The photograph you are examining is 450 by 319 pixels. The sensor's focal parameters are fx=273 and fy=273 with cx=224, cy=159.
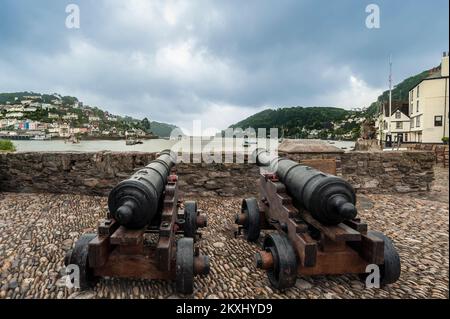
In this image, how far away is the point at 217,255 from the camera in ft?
11.2

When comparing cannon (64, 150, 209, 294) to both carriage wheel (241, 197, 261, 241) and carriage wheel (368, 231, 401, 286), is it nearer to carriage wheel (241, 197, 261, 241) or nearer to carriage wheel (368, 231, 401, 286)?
carriage wheel (241, 197, 261, 241)

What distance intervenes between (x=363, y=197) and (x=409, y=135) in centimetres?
4416

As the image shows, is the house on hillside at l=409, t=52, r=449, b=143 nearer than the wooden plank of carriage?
No

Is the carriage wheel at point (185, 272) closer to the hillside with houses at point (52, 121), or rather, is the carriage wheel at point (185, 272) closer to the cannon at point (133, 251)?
the cannon at point (133, 251)

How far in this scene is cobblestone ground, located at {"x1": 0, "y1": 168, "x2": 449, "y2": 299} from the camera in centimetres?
255

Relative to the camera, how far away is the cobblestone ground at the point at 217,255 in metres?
2.55

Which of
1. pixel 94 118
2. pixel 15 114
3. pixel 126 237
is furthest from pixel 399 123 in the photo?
pixel 15 114

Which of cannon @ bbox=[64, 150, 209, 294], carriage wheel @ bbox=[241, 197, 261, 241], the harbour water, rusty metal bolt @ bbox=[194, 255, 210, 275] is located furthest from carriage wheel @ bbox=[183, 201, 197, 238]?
the harbour water

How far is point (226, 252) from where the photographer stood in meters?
3.50

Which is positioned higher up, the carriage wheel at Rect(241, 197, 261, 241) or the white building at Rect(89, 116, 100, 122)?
the white building at Rect(89, 116, 100, 122)

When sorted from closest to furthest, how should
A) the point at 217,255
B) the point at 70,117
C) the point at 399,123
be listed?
the point at 217,255 < the point at 70,117 < the point at 399,123

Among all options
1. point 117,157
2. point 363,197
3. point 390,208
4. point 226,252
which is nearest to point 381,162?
point 363,197

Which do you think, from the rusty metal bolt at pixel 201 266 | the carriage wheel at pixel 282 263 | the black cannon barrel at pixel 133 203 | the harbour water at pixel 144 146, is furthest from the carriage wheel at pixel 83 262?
the harbour water at pixel 144 146

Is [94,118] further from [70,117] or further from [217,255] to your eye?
[217,255]
